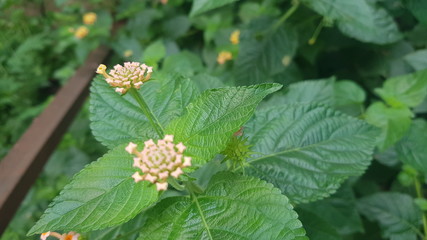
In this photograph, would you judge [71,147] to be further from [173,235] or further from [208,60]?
[173,235]

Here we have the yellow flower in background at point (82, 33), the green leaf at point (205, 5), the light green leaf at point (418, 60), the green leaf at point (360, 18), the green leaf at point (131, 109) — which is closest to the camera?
the green leaf at point (131, 109)

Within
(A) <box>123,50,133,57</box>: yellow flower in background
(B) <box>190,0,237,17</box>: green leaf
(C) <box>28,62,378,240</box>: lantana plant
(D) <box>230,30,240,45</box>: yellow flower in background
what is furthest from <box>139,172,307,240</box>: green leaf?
(A) <box>123,50,133,57</box>: yellow flower in background

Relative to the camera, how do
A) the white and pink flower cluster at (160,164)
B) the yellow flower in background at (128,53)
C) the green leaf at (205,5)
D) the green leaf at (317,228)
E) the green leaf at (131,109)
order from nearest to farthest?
the white and pink flower cluster at (160,164) → the green leaf at (131,109) → the green leaf at (317,228) → the green leaf at (205,5) → the yellow flower in background at (128,53)

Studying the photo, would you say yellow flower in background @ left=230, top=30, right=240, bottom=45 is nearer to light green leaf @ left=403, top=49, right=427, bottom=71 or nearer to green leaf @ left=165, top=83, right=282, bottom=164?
light green leaf @ left=403, top=49, right=427, bottom=71

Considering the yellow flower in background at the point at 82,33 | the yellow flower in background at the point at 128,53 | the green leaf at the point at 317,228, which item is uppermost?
the yellow flower in background at the point at 82,33

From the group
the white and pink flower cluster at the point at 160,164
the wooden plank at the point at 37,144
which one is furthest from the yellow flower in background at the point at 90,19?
the white and pink flower cluster at the point at 160,164

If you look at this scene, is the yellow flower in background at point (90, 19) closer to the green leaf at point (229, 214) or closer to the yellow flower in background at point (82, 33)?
the yellow flower in background at point (82, 33)

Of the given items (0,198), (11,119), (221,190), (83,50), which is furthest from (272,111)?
(11,119)
